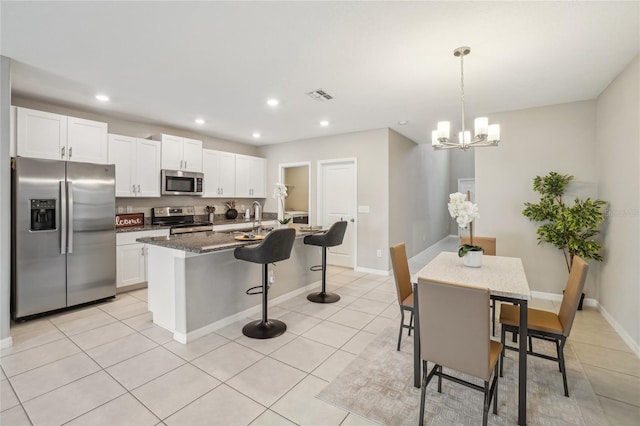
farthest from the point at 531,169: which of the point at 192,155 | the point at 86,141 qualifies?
the point at 86,141

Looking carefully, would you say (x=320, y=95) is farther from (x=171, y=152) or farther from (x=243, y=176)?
(x=243, y=176)

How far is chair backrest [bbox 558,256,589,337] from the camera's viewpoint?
1875 mm

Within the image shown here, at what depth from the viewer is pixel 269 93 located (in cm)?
360

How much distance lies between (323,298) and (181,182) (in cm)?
327

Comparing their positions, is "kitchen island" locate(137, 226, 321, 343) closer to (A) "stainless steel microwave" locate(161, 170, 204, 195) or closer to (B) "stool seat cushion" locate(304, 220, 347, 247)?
(B) "stool seat cushion" locate(304, 220, 347, 247)

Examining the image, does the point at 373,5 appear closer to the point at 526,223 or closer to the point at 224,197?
the point at 526,223

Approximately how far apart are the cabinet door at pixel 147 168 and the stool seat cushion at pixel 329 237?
2824mm

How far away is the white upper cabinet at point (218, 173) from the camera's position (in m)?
5.62

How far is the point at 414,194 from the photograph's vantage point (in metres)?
6.52

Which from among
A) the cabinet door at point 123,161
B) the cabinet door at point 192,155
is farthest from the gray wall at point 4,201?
the cabinet door at point 192,155

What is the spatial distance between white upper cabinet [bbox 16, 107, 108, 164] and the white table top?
14.7 ft

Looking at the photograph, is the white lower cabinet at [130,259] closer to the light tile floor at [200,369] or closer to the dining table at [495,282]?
the light tile floor at [200,369]

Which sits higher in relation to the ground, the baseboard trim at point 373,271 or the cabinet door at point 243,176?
Answer: the cabinet door at point 243,176

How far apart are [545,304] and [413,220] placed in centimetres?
296
